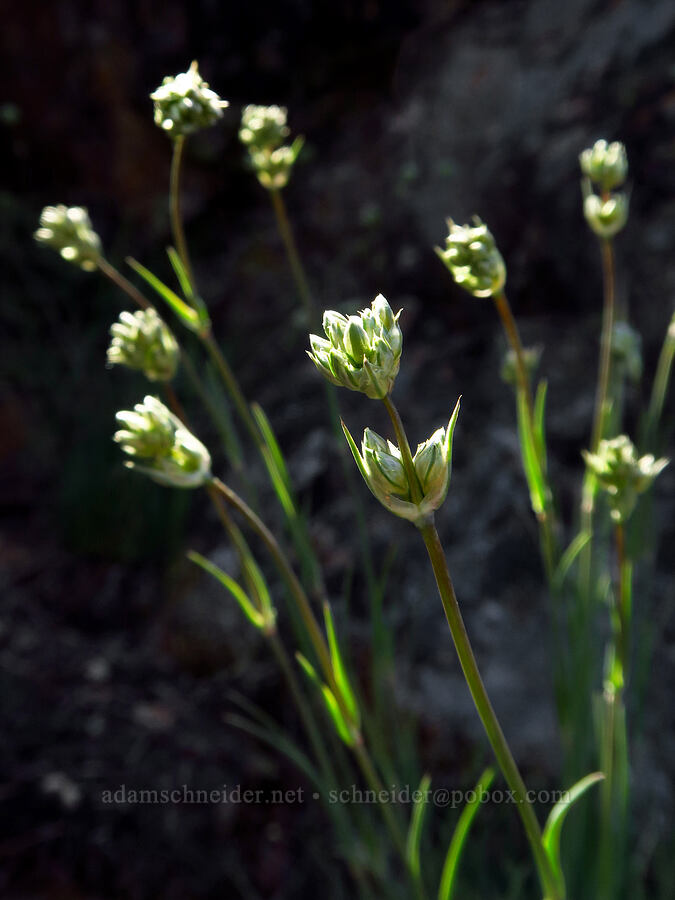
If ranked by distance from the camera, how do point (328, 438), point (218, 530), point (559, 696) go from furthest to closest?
point (218, 530) → point (328, 438) → point (559, 696)

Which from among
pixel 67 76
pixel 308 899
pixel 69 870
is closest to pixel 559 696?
pixel 308 899

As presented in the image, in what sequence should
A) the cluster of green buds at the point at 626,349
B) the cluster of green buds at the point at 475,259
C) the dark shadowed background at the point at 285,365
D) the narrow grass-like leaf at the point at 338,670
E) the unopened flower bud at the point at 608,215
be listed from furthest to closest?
the dark shadowed background at the point at 285,365, the cluster of green buds at the point at 626,349, the unopened flower bud at the point at 608,215, the cluster of green buds at the point at 475,259, the narrow grass-like leaf at the point at 338,670

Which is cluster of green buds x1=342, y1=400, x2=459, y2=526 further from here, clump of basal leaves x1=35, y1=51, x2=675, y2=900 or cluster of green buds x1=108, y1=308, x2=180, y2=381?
cluster of green buds x1=108, y1=308, x2=180, y2=381

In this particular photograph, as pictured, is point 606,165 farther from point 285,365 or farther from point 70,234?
point 285,365

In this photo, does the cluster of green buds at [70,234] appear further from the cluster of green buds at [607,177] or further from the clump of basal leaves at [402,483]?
the cluster of green buds at [607,177]

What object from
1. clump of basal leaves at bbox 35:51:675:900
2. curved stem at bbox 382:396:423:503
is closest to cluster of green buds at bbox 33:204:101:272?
clump of basal leaves at bbox 35:51:675:900

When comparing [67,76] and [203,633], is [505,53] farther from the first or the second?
[203,633]

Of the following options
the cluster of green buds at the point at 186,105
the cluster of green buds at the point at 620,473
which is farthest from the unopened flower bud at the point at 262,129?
the cluster of green buds at the point at 620,473
